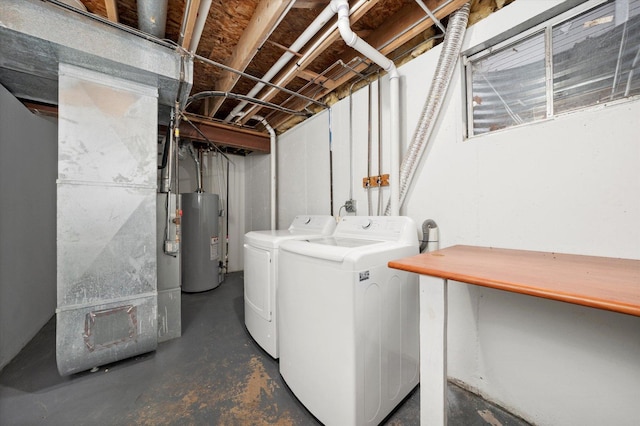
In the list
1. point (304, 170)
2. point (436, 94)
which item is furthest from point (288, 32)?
point (304, 170)

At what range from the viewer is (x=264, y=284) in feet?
6.06

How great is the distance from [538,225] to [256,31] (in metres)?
2.22

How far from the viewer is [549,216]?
1.24 meters

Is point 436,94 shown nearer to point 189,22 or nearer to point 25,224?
point 189,22

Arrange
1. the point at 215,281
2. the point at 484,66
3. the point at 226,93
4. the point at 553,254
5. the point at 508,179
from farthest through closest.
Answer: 1. the point at 215,281
2. the point at 226,93
3. the point at 484,66
4. the point at 508,179
5. the point at 553,254

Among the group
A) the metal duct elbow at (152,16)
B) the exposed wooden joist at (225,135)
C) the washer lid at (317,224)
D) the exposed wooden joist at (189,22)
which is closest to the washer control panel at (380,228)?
the washer lid at (317,224)

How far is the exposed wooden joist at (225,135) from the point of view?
3.00 m

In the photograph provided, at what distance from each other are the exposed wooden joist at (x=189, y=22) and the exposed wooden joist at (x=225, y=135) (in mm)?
1336

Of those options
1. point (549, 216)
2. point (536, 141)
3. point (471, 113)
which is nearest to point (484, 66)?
point (471, 113)

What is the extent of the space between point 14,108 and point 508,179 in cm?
378

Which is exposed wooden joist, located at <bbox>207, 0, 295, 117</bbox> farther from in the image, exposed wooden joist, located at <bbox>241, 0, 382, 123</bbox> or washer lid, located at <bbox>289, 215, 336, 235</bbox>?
washer lid, located at <bbox>289, 215, 336, 235</bbox>

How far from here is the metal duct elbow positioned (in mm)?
1502

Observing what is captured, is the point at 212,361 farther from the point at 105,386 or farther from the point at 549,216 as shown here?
the point at 549,216

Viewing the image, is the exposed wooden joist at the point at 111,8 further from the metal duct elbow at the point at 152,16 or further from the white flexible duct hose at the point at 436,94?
the white flexible duct hose at the point at 436,94
